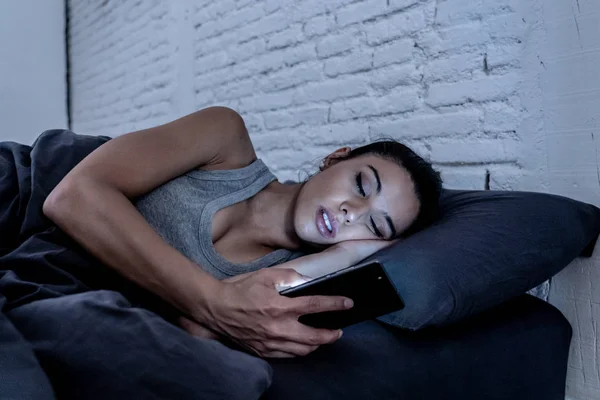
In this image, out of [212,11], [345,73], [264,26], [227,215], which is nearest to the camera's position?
[227,215]

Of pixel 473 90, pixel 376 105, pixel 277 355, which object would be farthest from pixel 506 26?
pixel 277 355

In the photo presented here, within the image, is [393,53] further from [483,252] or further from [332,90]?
[483,252]

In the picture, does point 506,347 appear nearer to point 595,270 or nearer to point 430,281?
point 430,281

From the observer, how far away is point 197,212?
1232mm

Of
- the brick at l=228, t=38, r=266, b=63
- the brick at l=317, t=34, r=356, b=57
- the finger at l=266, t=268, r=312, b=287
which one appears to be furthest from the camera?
the brick at l=228, t=38, r=266, b=63

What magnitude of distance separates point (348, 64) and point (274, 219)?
0.78 meters

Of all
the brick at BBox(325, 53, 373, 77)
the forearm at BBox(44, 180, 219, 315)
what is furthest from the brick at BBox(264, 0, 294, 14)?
the forearm at BBox(44, 180, 219, 315)

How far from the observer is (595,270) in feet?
4.13

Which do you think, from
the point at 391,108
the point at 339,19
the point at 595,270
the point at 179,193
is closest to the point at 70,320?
the point at 179,193

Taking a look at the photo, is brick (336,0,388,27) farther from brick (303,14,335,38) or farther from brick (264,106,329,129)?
brick (264,106,329,129)

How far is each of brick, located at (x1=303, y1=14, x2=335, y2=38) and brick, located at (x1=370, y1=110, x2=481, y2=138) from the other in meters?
0.42

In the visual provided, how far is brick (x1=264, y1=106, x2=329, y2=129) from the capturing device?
203cm

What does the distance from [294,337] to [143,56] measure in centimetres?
283

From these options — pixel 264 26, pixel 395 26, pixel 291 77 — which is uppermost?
pixel 264 26
